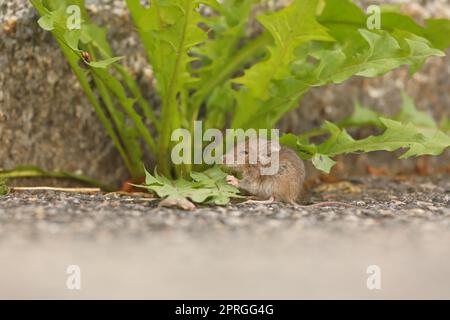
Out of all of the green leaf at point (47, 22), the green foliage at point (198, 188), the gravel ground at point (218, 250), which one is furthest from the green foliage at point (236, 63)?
the gravel ground at point (218, 250)

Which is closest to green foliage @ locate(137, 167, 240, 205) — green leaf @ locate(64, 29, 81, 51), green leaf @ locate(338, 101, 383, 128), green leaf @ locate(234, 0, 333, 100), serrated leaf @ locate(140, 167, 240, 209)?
serrated leaf @ locate(140, 167, 240, 209)

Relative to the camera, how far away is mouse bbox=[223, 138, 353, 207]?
3656 millimetres

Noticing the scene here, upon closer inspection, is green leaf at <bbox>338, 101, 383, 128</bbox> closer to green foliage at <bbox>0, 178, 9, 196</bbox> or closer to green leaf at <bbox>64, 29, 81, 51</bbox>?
green leaf at <bbox>64, 29, 81, 51</bbox>

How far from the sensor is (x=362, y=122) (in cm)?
456

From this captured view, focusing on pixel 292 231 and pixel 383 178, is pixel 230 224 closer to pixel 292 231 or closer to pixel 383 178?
pixel 292 231

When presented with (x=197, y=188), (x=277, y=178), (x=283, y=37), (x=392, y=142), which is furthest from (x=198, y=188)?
(x=392, y=142)

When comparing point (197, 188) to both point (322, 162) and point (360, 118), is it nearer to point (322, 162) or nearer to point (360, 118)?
point (322, 162)

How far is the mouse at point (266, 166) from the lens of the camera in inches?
144

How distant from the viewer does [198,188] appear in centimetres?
342

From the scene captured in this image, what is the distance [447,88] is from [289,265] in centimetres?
337

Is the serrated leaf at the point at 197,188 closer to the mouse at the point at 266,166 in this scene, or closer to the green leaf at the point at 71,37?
the mouse at the point at 266,166

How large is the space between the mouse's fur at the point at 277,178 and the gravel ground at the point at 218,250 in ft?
1.24

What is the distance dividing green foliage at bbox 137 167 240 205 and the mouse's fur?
0.55 feet

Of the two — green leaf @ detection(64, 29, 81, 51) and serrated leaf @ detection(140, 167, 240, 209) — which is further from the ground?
green leaf @ detection(64, 29, 81, 51)
